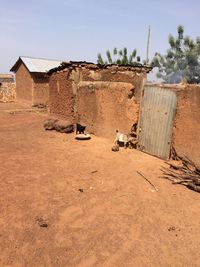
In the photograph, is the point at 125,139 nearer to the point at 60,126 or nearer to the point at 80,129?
the point at 80,129

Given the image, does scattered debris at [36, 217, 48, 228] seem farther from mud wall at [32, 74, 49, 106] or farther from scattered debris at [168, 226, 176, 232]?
mud wall at [32, 74, 49, 106]

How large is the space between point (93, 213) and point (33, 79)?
57.0ft

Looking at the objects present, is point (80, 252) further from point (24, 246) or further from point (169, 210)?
point (169, 210)

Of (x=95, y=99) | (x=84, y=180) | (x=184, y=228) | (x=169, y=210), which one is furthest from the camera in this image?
(x=95, y=99)

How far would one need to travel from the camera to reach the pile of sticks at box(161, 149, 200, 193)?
5.77 m

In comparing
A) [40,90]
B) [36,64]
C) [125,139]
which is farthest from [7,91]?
[125,139]

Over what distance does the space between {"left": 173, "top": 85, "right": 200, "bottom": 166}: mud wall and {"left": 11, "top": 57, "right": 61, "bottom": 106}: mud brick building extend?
14.5 metres

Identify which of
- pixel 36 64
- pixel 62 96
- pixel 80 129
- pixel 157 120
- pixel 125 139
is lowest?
pixel 80 129

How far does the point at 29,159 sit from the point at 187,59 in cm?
2846

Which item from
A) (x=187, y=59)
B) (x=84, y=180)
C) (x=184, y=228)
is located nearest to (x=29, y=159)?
(x=84, y=180)

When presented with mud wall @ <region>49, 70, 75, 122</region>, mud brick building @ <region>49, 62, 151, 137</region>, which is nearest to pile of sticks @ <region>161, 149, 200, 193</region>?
mud brick building @ <region>49, 62, 151, 137</region>

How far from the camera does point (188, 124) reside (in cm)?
667

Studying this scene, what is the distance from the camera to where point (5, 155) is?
25.1ft

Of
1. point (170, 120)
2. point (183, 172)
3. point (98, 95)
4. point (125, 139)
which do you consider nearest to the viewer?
point (183, 172)
